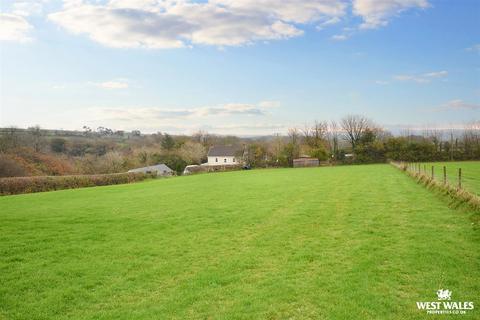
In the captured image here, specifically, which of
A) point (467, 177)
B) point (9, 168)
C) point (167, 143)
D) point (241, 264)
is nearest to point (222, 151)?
point (167, 143)

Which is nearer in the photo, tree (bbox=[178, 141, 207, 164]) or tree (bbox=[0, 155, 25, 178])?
tree (bbox=[0, 155, 25, 178])

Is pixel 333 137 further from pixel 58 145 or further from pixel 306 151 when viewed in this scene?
pixel 58 145

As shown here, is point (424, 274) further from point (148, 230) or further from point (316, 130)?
point (316, 130)

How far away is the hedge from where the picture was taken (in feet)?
106

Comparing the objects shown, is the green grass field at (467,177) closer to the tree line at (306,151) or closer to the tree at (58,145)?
the tree line at (306,151)

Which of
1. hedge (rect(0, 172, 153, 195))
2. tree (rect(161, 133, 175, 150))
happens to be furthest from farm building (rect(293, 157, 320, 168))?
tree (rect(161, 133, 175, 150))

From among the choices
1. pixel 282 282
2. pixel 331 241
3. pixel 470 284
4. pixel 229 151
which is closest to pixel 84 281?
pixel 282 282

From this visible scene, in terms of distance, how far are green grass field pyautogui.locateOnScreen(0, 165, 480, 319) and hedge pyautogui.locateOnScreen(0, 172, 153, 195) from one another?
881 inches

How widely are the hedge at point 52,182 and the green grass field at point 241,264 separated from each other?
2237 cm

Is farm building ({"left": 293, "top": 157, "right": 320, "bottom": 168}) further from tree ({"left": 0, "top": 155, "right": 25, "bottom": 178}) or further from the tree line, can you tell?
tree ({"left": 0, "top": 155, "right": 25, "bottom": 178})

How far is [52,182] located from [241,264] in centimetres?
3453

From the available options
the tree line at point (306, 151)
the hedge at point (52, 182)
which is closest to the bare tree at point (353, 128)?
the tree line at point (306, 151)

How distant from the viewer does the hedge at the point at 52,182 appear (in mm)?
32344

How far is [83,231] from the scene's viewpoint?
457 inches
